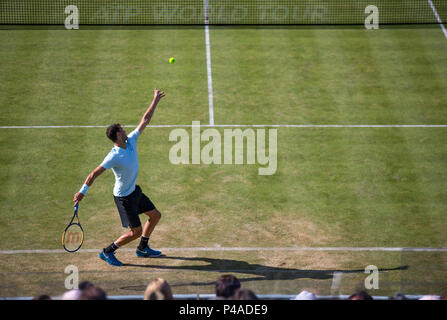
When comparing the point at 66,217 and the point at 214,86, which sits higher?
the point at 214,86

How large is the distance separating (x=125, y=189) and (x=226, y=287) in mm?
3800

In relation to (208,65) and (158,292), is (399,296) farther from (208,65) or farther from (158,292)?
(208,65)

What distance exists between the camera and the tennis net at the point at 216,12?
20234 mm

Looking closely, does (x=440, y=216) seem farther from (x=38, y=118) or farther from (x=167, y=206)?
(x=38, y=118)

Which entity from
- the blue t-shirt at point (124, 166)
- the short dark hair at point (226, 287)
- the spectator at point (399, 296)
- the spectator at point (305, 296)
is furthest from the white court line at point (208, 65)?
the short dark hair at point (226, 287)

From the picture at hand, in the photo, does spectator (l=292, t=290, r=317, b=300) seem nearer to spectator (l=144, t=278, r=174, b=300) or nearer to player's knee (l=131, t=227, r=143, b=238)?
spectator (l=144, t=278, r=174, b=300)

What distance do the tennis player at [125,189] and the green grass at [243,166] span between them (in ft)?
1.50

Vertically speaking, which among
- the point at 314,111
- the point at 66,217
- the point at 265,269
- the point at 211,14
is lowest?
the point at 265,269

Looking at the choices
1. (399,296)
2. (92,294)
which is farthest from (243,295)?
(399,296)

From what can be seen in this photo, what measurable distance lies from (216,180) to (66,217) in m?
3.20

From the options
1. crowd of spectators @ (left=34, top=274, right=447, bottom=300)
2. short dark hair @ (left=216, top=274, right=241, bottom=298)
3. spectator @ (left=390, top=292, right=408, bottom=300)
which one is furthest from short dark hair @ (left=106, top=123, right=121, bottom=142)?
spectator @ (left=390, top=292, right=408, bottom=300)

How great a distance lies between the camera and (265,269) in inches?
400
